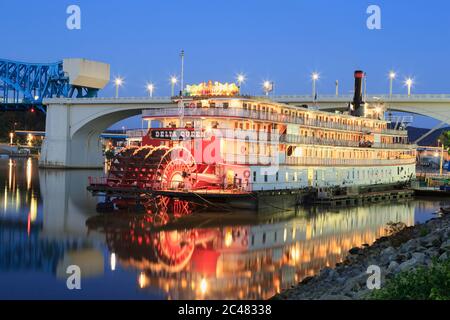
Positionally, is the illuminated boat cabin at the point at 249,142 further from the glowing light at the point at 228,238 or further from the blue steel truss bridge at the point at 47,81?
the blue steel truss bridge at the point at 47,81

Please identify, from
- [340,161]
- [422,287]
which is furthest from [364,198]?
[422,287]

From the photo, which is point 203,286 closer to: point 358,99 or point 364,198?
point 364,198

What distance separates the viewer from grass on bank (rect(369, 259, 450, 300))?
417 inches

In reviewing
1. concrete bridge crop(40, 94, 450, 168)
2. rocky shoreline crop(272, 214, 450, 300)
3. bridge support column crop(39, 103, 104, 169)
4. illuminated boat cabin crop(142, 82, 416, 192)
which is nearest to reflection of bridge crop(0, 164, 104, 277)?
illuminated boat cabin crop(142, 82, 416, 192)

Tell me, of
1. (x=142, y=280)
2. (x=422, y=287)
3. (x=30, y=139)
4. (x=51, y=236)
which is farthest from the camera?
(x=30, y=139)

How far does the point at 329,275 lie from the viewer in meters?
17.2

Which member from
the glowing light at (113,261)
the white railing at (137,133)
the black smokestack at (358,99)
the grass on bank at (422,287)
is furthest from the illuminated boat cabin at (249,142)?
the grass on bank at (422,287)

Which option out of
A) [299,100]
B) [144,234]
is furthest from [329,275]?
[299,100]

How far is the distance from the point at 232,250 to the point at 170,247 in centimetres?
256

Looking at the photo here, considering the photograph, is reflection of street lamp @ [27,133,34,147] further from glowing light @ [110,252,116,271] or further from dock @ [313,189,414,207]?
glowing light @ [110,252,116,271]

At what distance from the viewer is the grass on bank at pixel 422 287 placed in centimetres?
1059

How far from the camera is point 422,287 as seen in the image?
11.0 m

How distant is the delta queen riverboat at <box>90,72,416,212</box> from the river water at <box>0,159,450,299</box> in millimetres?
1380

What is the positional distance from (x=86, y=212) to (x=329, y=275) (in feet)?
67.1
